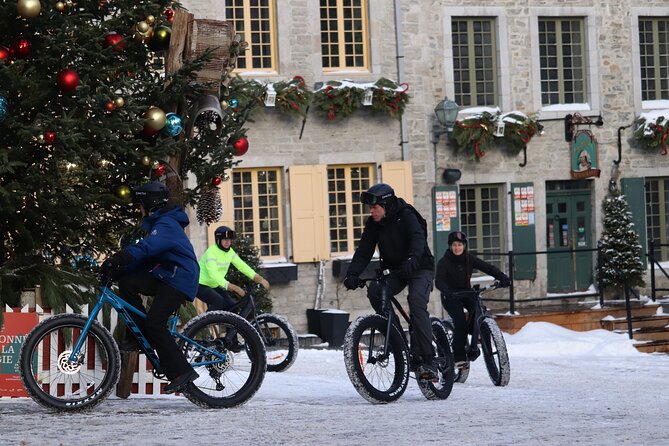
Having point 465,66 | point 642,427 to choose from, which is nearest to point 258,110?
point 465,66

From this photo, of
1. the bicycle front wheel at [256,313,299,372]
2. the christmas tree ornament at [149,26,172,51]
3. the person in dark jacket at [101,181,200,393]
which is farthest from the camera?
the bicycle front wheel at [256,313,299,372]

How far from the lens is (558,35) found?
27453 millimetres

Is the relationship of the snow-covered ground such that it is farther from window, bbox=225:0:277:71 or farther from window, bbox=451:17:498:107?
window, bbox=451:17:498:107

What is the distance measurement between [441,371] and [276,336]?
503 centimetres

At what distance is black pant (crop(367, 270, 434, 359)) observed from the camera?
1171cm

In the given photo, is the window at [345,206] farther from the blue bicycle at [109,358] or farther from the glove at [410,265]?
the blue bicycle at [109,358]

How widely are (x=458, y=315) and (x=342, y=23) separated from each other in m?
11.7

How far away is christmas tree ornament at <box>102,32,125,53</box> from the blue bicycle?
2195 mm

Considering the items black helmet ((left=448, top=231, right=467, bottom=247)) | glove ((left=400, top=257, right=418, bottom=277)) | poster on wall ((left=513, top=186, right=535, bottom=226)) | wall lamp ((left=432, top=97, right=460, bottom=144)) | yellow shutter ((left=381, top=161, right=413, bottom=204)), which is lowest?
glove ((left=400, top=257, right=418, bottom=277))

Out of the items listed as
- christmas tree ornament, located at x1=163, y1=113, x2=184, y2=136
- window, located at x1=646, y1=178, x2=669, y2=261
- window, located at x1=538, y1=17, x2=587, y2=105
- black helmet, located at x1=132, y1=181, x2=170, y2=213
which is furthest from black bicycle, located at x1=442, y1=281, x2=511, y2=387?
window, located at x1=646, y1=178, x2=669, y2=261

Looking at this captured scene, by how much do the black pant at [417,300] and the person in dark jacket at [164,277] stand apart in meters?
1.98

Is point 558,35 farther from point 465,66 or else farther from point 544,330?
point 544,330

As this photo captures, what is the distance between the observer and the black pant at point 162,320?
33.2ft

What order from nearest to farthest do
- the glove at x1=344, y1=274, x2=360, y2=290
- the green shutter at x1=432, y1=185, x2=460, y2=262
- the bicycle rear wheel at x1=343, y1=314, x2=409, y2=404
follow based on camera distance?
the bicycle rear wheel at x1=343, y1=314, x2=409, y2=404, the glove at x1=344, y1=274, x2=360, y2=290, the green shutter at x1=432, y1=185, x2=460, y2=262
